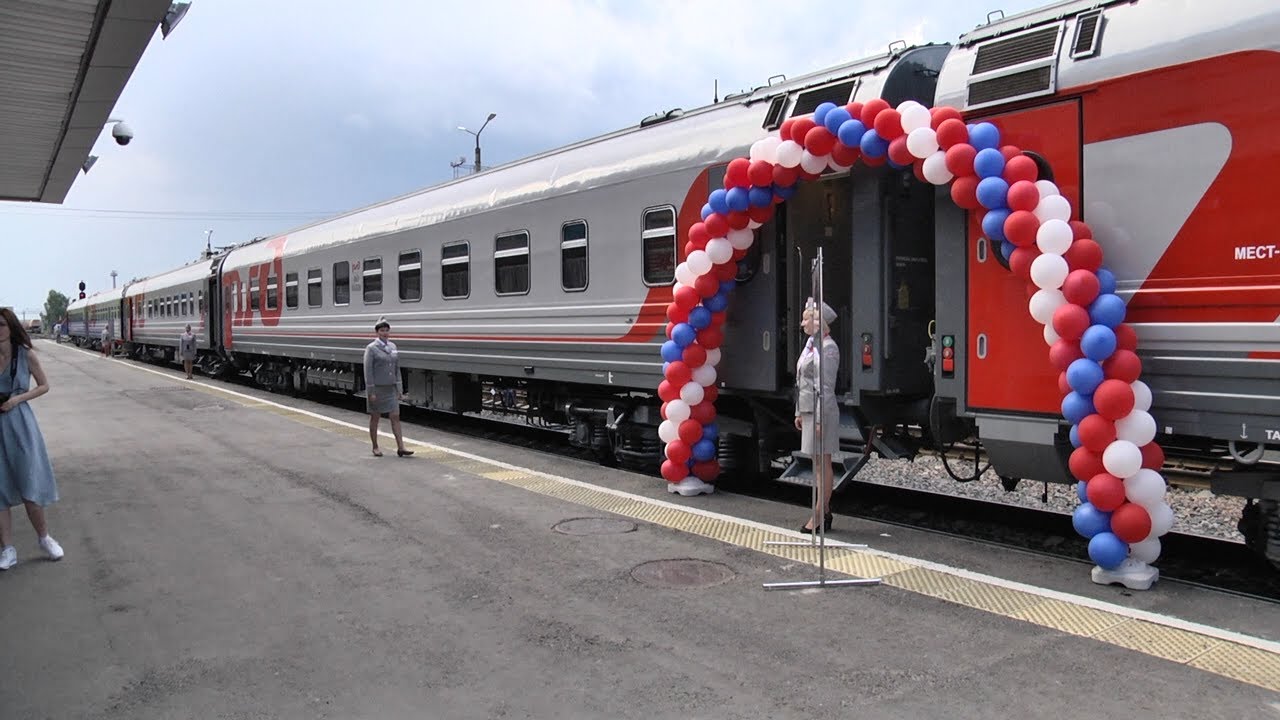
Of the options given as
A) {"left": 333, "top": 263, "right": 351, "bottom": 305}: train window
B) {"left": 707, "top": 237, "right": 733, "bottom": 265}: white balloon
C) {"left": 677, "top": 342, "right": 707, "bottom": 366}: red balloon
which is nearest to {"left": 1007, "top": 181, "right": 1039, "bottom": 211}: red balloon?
{"left": 707, "top": 237, "right": 733, "bottom": 265}: white balloon

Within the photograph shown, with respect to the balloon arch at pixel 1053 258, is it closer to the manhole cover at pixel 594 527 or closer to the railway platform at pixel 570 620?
the railway platform at pixel 570 620

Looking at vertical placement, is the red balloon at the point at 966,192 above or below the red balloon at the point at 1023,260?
above

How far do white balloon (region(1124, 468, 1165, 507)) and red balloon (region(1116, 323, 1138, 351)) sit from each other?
2.47 ft

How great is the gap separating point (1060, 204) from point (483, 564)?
4.53 m

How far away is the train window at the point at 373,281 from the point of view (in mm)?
15219

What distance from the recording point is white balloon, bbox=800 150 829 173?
7332 millimetres

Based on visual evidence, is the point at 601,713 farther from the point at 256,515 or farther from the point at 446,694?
the point at 256,515

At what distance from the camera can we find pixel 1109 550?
221 inches

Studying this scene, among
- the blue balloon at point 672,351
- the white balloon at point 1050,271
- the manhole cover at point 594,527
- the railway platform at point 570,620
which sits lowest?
the railway platform at point 570,620

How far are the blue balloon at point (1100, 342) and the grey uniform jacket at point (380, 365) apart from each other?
28.2ft

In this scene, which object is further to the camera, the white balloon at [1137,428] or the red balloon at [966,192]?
the red balloon at [966,192]

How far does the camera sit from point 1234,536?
290 inches

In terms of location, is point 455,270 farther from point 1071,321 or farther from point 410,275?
point 1071,321

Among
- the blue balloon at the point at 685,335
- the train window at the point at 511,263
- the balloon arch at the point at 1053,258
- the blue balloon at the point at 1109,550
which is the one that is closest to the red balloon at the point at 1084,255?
the balloon arch at the point at 1053,258
